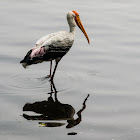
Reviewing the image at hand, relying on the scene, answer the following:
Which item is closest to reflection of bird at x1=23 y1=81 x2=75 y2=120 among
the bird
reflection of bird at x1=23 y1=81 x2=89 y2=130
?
reflection of bird at x1=23 y1=81 x2=89 y2=130

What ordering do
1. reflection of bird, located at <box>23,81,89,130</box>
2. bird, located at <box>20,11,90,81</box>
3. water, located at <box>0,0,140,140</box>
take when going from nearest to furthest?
water, located at <box>0,0,140,140</box>, reflection of bird, located at <box>23,81,89,130</box>, bird, located at <box>20,11,90,81</box>

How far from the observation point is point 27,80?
9719mm

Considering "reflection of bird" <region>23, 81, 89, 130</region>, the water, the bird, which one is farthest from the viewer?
the bird

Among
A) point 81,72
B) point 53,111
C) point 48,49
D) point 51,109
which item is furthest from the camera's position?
point 81,72

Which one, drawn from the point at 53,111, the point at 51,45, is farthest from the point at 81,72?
the point at 53,111

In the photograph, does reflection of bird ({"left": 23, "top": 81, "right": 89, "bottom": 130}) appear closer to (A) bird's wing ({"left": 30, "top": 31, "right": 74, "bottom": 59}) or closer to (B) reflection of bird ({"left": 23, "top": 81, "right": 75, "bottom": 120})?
(B) reflection of bird ({"left": 23, "top": 81, "right": 75, "bottom": 120})

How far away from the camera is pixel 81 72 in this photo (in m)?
10.3

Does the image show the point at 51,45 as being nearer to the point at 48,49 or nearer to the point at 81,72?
the point at 48,49

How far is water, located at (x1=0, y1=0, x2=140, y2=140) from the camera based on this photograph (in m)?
7.71

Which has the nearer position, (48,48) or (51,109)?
(51,109)

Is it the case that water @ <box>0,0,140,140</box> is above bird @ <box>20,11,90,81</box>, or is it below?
below

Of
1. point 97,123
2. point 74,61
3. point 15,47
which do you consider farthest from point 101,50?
point 97,123

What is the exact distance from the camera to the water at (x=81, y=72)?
304 inches

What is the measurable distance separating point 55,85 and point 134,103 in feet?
5.43
